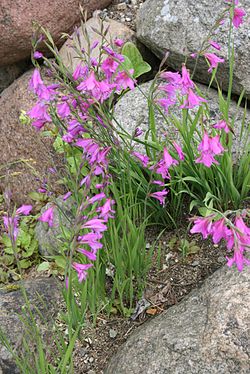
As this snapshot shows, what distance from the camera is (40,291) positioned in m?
2.59

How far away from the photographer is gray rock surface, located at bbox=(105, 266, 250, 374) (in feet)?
6.42

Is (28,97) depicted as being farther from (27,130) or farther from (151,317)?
(151,317)

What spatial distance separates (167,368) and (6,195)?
0.90 metres

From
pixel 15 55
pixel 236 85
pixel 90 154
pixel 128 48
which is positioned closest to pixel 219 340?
pixel 90 154

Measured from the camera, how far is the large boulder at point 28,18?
11.8 feet

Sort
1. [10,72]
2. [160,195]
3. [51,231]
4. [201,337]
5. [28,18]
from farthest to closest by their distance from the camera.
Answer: [10,72]
[28,18]
[51,231]
[160,195]
[201,337]

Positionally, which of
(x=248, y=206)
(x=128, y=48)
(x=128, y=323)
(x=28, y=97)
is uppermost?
(x=128, y=48)

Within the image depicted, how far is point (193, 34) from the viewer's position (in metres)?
3.18

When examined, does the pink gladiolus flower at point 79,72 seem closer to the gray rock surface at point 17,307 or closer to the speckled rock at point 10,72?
the gray rock surface at point 17,307

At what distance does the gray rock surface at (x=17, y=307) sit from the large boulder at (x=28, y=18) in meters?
1.80

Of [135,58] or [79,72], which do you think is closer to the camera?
[79,72]

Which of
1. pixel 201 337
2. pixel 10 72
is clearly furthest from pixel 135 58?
pixel 201 337

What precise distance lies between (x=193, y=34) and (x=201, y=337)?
1.88 metres

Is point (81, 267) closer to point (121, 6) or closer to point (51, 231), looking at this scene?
point (51, 231)
